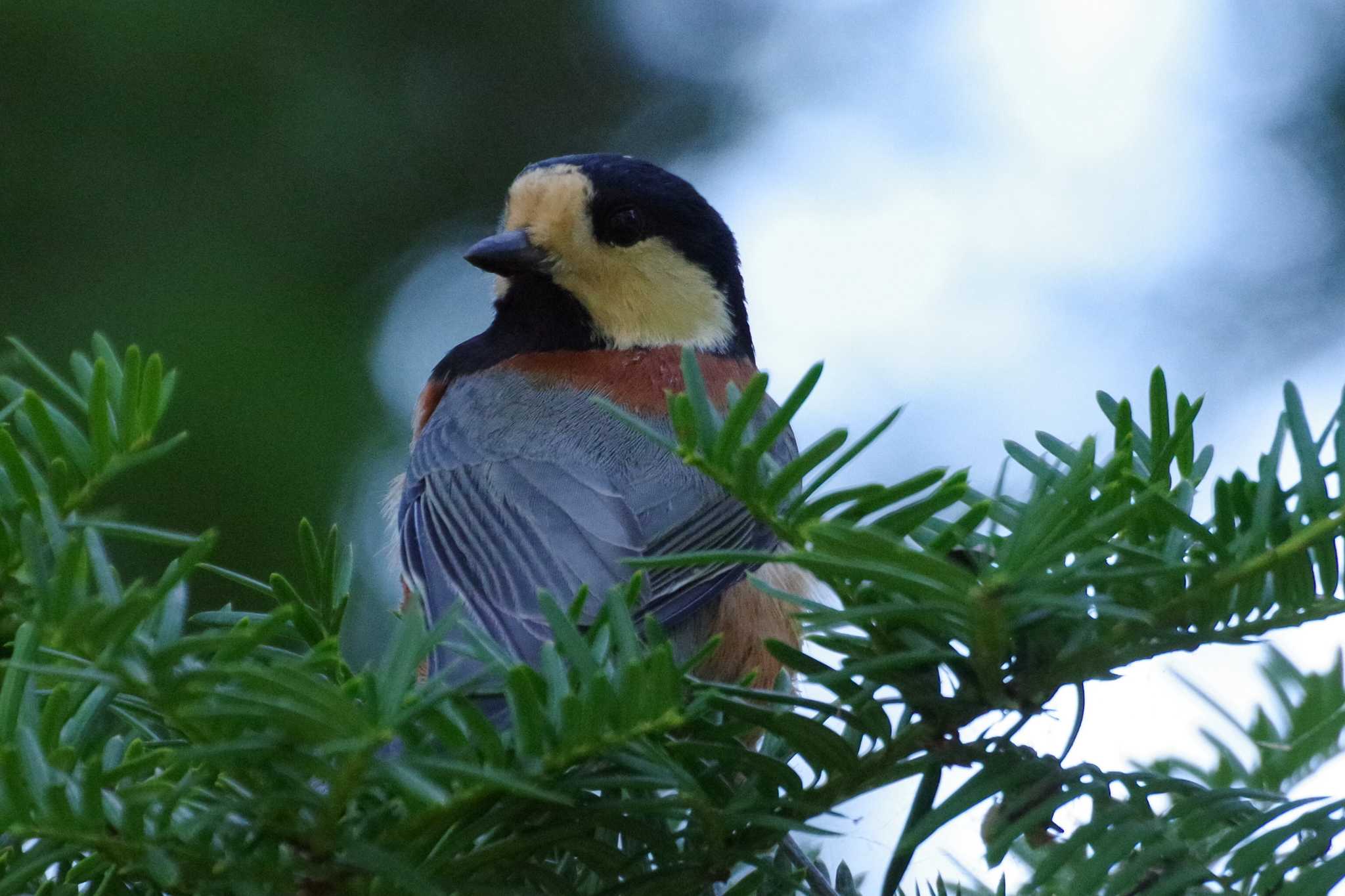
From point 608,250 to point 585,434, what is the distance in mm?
628

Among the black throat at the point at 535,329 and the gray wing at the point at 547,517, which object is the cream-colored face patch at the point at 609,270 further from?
the gray wing at the point at 547,517

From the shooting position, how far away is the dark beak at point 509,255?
96.3 inches

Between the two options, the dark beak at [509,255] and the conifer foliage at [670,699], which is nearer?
the conifer foliage at [670,699]

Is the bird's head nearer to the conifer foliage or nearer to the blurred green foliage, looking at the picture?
the blurred green foliage

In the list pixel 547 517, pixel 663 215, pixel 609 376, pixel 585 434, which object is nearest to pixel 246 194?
pixel 663 215

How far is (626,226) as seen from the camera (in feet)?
8.56

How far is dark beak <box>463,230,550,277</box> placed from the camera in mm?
2445

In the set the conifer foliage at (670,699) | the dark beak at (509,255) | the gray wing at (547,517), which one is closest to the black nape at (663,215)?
the dark beak at (509,255)

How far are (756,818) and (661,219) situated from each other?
195cm

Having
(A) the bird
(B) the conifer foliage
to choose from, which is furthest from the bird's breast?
(B) the conifer foliage

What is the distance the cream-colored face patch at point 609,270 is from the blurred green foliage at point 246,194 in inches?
15.9

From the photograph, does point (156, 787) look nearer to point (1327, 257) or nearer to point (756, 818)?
point (756, 818)

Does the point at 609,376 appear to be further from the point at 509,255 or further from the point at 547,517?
the point at 547,517

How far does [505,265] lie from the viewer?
8.16 ft
